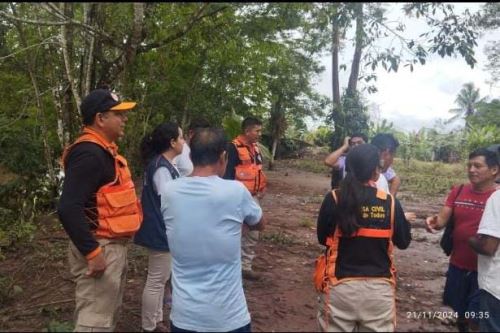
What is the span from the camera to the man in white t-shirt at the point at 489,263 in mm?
3285

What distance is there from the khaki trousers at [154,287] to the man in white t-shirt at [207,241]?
120 centimetres

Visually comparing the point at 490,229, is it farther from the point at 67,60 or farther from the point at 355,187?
the point at 67,60

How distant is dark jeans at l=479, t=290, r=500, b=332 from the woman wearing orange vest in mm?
967

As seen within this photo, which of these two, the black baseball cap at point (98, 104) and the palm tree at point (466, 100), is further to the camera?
the palm tree at point (466, 100)

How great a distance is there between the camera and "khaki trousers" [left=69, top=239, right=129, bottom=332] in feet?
9.75

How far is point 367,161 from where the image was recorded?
2900 mm

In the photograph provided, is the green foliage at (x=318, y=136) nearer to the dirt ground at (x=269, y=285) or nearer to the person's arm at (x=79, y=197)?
the dirt ground at (x=269, y=285)

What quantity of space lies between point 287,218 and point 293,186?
5458 mm

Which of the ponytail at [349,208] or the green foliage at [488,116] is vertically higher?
the green foliage at [488,116]

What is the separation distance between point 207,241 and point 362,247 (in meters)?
0.93

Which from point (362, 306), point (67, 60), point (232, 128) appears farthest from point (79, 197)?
point (232, 128)

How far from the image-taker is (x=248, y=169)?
18.2 feet

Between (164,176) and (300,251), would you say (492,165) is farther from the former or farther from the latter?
(300,251)

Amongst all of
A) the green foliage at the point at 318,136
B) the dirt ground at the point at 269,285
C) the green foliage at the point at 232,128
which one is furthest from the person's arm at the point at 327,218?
the green foliage at the point at 318,136
